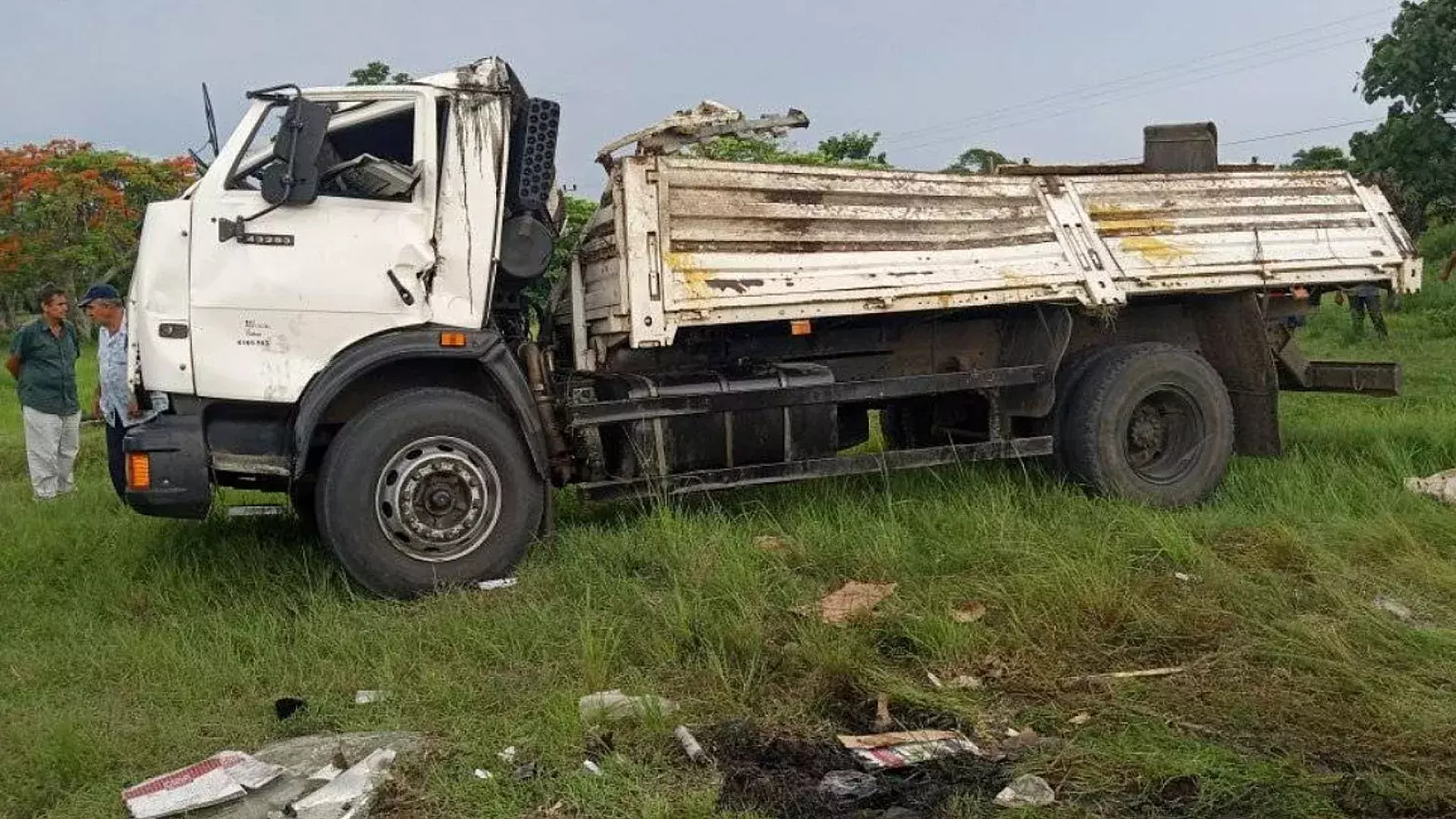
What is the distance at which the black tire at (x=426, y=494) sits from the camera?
5121 millimetres

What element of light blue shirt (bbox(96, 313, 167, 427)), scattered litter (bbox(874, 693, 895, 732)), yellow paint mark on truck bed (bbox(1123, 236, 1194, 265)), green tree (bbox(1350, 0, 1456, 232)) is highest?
green tree (bbox(1350, 0, 1456, 232))

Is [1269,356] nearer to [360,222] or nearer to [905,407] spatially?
[905,407]

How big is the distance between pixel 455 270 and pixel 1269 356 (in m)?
4.62

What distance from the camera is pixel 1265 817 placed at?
123 inches

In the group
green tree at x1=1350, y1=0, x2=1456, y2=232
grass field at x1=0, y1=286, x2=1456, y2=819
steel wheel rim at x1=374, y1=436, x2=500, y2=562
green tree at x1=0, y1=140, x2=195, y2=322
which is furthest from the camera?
green tree at x1=0, y1=140, x2=195, y2=322

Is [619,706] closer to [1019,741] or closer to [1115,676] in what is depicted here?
[1019,741]

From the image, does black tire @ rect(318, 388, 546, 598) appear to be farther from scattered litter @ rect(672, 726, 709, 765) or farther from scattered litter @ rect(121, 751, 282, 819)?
scattered litter @ rect(672, 726, 709, 765)

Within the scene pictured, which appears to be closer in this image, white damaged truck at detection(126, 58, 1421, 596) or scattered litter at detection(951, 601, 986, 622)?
scattered litter at detection(951, 601, 986, 622)

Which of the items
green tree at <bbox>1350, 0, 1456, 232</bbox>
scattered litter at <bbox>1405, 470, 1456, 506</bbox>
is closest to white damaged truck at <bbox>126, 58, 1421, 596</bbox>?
scattered litter at <bbox>1405, 470, 1456, 506</bbox>

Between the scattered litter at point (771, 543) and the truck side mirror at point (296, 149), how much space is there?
8.19 ft

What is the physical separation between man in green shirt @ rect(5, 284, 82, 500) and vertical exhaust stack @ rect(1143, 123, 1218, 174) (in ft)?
23.1

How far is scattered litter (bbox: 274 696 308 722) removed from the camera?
4074 mm

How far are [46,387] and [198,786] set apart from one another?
5.49m

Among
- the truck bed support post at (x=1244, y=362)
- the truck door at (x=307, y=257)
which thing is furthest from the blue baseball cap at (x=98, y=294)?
the truck bed support post at (x=1244, y=362)
